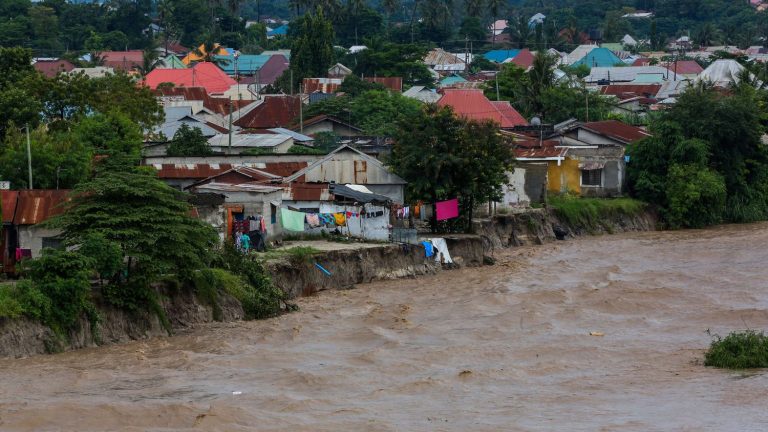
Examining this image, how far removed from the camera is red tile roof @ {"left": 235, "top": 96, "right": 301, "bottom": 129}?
5406 centimetres

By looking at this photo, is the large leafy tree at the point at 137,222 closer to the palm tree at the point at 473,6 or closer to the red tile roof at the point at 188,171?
the red tile roof at the point at 188,171

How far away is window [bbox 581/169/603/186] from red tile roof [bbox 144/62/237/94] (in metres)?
33.1

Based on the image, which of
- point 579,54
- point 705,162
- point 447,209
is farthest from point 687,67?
point 447,209

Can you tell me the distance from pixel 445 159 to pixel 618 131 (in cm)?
1571

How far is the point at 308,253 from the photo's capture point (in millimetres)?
26953

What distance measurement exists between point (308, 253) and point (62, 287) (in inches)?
299

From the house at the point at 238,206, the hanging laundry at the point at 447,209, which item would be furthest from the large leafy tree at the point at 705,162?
the house at the point at 238,206

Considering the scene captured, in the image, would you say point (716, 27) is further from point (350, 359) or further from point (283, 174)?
point (350, 359)

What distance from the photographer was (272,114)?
55219mm

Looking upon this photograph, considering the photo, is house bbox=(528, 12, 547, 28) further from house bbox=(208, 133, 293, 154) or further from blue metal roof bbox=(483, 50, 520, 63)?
house bbox=(208, 133, 293, 154)

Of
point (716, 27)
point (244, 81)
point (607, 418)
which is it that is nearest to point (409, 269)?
point (607, 418)

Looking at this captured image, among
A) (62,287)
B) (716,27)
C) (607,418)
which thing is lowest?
(607,418)

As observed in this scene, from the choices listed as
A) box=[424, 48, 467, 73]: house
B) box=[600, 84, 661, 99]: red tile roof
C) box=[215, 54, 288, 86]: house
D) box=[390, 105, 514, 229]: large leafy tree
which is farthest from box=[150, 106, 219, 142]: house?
box=[424, 48, 467, 73]: house

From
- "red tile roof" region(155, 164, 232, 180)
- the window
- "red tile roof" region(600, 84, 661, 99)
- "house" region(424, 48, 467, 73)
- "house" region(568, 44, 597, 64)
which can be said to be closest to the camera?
"red tile roof" region(155, 164, 232, 180)
